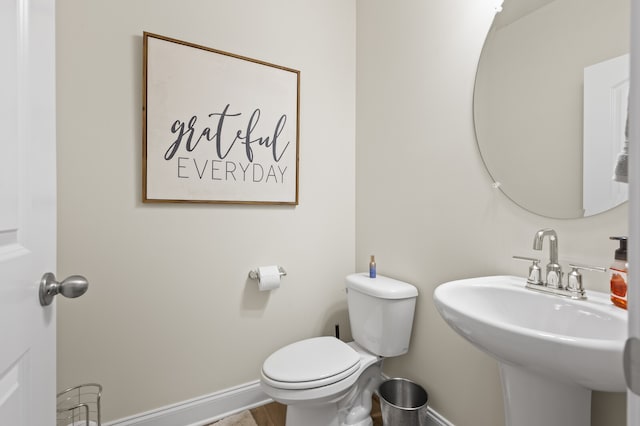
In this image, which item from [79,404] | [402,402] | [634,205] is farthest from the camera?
[402,402]

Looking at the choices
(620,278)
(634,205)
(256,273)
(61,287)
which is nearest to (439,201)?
(620,278)

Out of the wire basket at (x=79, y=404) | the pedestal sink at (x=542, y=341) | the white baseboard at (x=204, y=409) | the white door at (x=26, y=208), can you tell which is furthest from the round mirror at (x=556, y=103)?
the wire basket at (x=79, y=404)

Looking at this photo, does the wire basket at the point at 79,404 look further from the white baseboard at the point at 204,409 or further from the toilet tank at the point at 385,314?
the toilet tank at the point at 385,314

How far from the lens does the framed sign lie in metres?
1.43

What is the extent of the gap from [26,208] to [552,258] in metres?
1.33

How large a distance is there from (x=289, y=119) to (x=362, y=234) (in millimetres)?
791

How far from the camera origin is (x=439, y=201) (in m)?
1.43

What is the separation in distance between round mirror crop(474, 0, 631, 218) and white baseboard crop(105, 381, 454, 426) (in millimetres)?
1076

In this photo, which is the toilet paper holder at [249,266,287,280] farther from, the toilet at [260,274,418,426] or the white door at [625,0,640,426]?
the white door at [625,0,640,426]

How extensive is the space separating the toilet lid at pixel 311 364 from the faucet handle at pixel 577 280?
823mm

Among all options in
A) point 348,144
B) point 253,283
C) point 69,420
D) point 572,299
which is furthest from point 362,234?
point 69,420

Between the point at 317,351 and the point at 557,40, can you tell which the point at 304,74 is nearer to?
the point at 557,40

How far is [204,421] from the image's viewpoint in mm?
1557

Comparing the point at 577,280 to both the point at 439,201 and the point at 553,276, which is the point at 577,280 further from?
the point at 439,201
